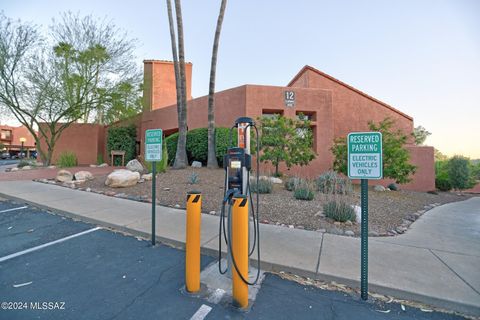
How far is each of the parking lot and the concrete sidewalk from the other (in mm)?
235

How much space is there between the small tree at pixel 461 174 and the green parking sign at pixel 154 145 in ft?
60.6

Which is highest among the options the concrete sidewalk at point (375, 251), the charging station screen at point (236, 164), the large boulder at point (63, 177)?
the charging station screen at point (236, 164)

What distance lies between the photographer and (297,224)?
4.54 meters

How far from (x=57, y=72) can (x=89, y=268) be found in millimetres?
14165

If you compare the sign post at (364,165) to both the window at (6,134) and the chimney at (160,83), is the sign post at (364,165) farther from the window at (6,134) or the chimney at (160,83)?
the window at (6,134)

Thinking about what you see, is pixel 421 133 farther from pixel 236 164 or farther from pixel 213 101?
pixel 236 164

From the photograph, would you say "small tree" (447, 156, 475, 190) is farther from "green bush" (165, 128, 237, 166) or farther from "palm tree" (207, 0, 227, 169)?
"palm tree" (207, 0, 227, 169)

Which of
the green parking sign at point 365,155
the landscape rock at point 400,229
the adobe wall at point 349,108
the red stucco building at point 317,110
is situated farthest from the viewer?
the adobe wall at point 349,108

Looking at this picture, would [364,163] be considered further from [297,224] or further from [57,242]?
[57,242]

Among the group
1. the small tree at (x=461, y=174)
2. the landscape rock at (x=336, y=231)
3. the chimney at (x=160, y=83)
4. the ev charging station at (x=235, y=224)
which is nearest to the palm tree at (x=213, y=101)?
the landscape rock at (x=336, y=231)

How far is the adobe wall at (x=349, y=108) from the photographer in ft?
41.9

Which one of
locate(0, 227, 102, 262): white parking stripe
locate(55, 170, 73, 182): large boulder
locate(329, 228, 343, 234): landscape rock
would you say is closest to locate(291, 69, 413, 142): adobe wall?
locate(329, 228, 343, 234): landscape rock

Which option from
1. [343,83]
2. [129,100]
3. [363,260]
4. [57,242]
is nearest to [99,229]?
[57,242]

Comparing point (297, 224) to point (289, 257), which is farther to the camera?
point (297, 224)
